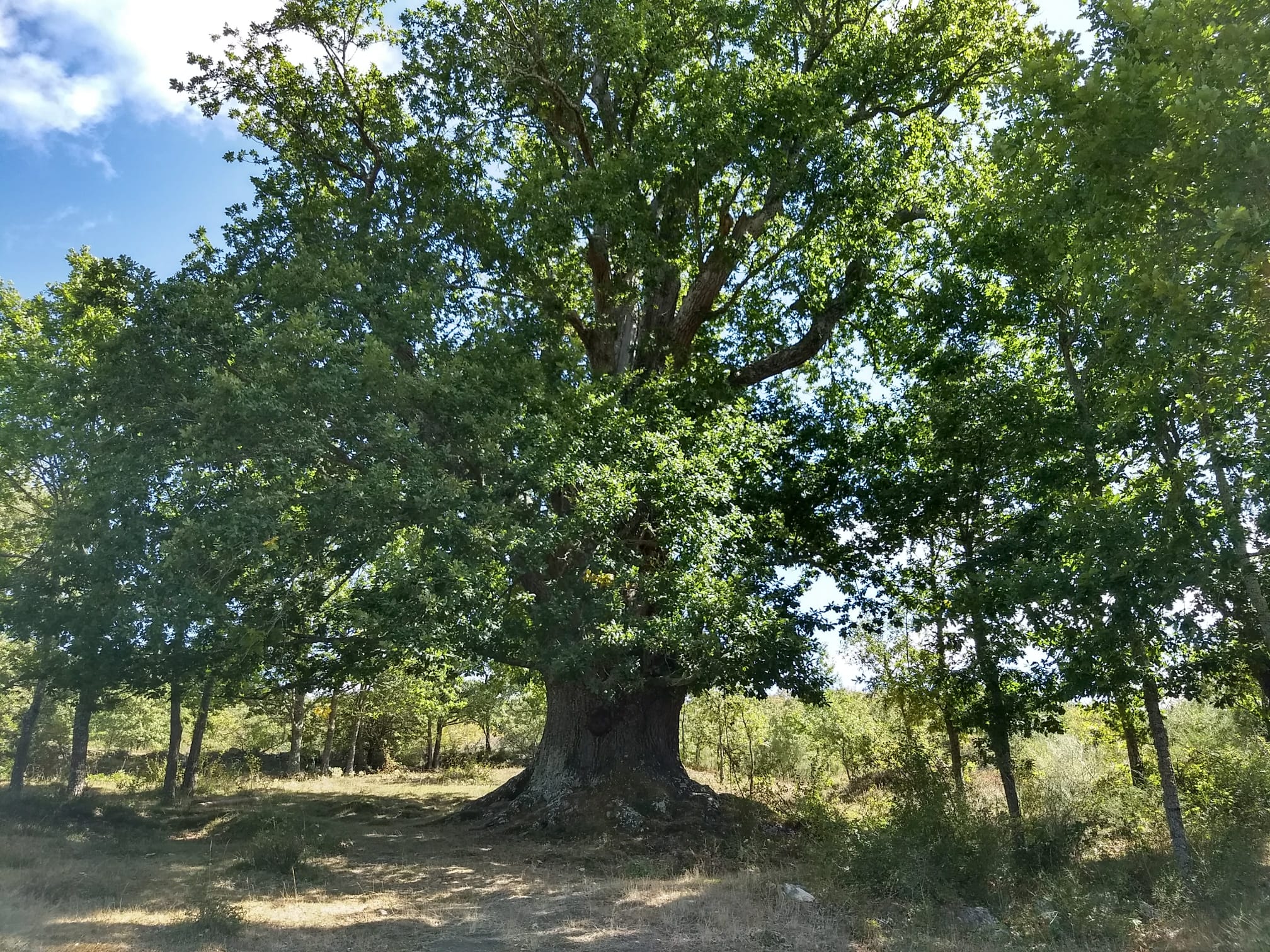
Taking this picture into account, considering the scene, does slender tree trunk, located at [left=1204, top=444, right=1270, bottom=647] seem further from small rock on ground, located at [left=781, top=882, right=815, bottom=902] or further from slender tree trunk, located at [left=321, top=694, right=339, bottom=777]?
slender tree trunk, located at [left=321, top=694, right=339, bottom=777]

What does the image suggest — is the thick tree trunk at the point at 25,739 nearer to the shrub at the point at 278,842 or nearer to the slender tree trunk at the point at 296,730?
the shrub at the point at 278,842

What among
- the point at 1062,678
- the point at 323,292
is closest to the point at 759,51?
the point at 323,292

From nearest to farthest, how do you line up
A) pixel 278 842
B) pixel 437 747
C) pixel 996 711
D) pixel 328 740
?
pixel 278 842
pixel 996 711
pixel 328 740
pixel 437 747

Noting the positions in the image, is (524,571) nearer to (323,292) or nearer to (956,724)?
(323,292)

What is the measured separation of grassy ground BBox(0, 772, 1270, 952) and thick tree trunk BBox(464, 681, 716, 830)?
3.75 ft

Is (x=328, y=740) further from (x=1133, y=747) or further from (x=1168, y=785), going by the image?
(x=1168, y=785)

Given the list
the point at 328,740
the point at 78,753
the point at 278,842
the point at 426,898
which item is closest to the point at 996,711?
the point at 426,898

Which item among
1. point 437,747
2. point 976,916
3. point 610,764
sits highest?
point 610,764

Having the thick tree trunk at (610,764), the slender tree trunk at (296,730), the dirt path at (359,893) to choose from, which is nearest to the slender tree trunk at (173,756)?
the dirt path at (359,893)

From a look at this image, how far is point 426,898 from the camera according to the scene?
1025 cm

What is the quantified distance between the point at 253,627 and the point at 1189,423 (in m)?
13.0

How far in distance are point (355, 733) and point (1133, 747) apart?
1184 inches

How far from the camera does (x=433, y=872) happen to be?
39.8ft

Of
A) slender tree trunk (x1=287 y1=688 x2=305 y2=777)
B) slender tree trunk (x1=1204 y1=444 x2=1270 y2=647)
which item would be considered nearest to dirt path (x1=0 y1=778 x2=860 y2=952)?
slender tree trunk (x1=1204 y1=444 x2=1270 y2=647)
